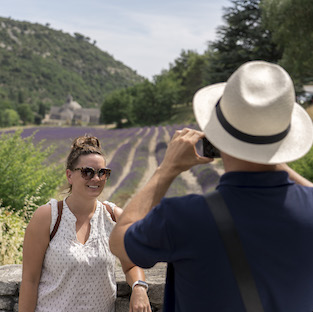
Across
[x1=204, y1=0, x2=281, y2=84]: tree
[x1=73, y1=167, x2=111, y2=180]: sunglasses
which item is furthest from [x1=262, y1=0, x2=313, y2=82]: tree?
[x1=73, y1=167, x2=111, y2=180]: sunglasses

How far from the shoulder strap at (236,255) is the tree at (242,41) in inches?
1225

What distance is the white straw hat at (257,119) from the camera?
1365 millimetres

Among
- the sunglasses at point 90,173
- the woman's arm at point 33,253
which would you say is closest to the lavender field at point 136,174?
the sunglasses at point 90,173

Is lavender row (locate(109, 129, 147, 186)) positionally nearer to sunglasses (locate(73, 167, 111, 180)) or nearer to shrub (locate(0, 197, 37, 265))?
A: shrub (locate(0, 197, 37, 265))

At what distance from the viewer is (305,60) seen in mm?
23203

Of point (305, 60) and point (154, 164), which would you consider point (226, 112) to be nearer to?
point (154, 164)

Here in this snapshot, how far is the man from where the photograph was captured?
1326 mm

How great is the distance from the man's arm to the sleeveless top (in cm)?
76

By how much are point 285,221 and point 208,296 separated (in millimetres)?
349

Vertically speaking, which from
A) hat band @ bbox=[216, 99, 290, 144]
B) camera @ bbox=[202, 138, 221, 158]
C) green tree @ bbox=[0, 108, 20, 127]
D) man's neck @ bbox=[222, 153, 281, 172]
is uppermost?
hat band @ bbox=[216, 99, 290, 144]

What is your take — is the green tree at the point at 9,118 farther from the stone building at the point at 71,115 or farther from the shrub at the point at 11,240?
the shrub at the point at 11,240

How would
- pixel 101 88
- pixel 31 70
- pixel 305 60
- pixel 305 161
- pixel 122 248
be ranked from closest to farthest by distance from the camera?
1. pixel 122 248
2. pixel 305 161
3. pixel 305 60
4. pixel 31 70
5. pixel 101 88

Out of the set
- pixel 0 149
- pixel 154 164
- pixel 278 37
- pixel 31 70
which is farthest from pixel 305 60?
pixel 31 70

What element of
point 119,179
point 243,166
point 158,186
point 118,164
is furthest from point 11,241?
point 118,164
